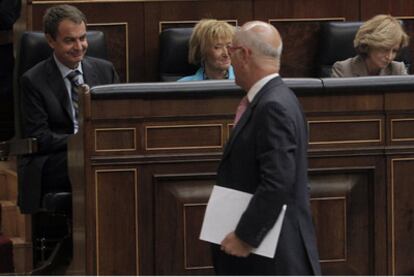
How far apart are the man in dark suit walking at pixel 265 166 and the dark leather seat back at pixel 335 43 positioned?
2.85 m

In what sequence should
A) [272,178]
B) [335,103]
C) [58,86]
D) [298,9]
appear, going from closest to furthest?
[272,178]
[335,103]
[58,86]
[298,9]

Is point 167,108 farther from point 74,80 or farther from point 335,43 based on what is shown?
point 335,43

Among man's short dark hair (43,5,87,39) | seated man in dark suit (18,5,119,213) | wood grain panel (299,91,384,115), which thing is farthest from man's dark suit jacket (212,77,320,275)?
man's short dark hair (43,5,87,39)

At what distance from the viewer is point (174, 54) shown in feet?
22.4

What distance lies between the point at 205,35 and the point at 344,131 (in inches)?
56.3

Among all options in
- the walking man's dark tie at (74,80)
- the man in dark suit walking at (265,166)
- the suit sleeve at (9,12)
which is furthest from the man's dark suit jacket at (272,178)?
the suit sleeve at (9,12)

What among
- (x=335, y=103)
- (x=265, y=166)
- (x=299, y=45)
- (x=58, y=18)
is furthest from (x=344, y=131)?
(x=299, y=45)

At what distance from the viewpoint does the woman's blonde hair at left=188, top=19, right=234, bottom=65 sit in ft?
21.4

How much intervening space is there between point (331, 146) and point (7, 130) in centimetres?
264

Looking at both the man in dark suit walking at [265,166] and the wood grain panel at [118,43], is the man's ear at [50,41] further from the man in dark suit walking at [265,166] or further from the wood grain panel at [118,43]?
the man in dark suit walking at [265,166]

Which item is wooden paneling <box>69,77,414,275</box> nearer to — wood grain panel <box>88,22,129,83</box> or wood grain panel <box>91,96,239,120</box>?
wood grain panel <box>91,96,239,120</box>

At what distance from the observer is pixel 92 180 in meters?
5.17

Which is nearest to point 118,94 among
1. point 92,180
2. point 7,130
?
point 92,180

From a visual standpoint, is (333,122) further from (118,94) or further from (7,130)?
(7,130)
